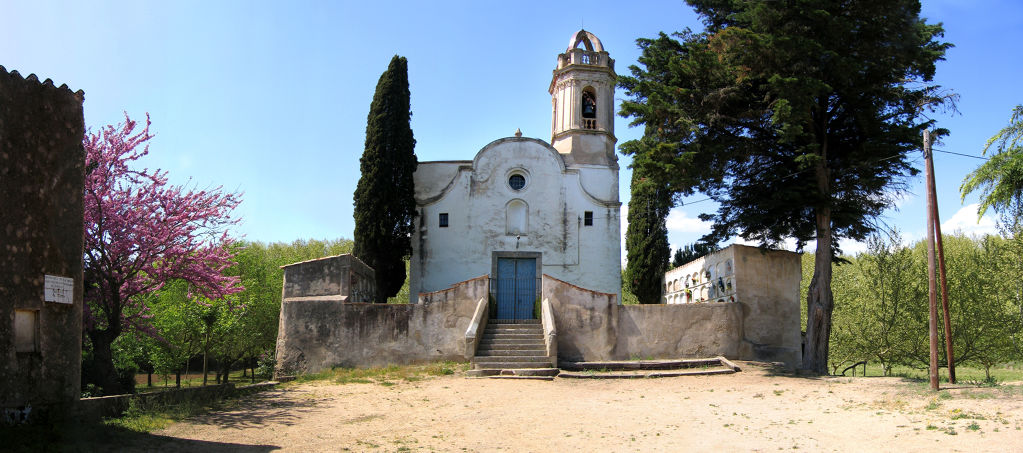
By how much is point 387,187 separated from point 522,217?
4995mm

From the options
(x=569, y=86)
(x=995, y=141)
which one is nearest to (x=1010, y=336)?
(x=995, y=141)

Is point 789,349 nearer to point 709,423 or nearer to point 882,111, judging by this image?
point 882,111

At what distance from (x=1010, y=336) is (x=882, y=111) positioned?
31.8 feet

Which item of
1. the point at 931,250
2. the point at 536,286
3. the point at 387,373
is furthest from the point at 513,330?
the point at 931,250

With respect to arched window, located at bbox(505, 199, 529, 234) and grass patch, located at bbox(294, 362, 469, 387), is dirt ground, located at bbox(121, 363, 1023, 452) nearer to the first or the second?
grass patch, located at bbox(294, 362, 469, 387)

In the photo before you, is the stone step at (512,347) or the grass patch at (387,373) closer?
the grass patch at (387,373)

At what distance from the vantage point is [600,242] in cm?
2500

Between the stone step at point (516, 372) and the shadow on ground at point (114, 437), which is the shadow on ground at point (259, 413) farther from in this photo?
the stone step at point (516, 372)

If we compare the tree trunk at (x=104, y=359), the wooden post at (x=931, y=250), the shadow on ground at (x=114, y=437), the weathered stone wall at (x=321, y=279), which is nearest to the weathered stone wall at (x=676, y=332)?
the wooden post at (x=931, y=250)

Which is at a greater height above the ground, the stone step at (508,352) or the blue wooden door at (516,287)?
the blue wooden door at (516,287)

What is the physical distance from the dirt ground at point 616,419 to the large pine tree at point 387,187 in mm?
8919

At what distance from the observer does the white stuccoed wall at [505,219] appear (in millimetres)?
24688

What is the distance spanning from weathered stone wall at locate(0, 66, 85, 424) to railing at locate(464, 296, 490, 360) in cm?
910

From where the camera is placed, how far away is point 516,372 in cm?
1555
